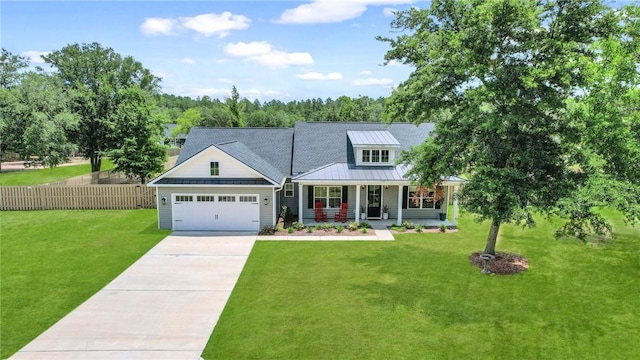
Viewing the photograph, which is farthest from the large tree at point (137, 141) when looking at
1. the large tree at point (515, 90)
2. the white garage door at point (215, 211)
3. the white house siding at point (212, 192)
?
the large tree at point (515, 90)

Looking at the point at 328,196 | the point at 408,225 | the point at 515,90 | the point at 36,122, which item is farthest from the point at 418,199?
the point at 36,122

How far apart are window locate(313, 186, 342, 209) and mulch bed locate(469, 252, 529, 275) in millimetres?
7904

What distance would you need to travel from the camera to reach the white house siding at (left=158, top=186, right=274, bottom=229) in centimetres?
1888

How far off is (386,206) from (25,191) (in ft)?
68.8

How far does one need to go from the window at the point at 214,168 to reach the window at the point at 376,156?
7724 millimetres

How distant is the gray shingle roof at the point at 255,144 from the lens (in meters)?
21.4

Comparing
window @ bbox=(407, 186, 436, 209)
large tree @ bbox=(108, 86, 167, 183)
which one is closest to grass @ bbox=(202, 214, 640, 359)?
window @ bbox=(407, 186, 436, 209)

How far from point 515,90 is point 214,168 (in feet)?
43.0

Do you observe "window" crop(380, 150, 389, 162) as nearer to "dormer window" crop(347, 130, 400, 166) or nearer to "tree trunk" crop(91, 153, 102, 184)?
"dormer window" crop(347, 130, 400, 166)

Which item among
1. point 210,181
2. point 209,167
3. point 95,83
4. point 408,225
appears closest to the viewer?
point 210,181

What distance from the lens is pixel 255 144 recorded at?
2420 centimetres

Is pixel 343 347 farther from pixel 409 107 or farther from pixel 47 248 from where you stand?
pixel 47 248

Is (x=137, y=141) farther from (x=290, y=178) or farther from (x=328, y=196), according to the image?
(x=328, y=196)

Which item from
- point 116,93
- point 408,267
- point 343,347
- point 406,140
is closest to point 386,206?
point 406,140
